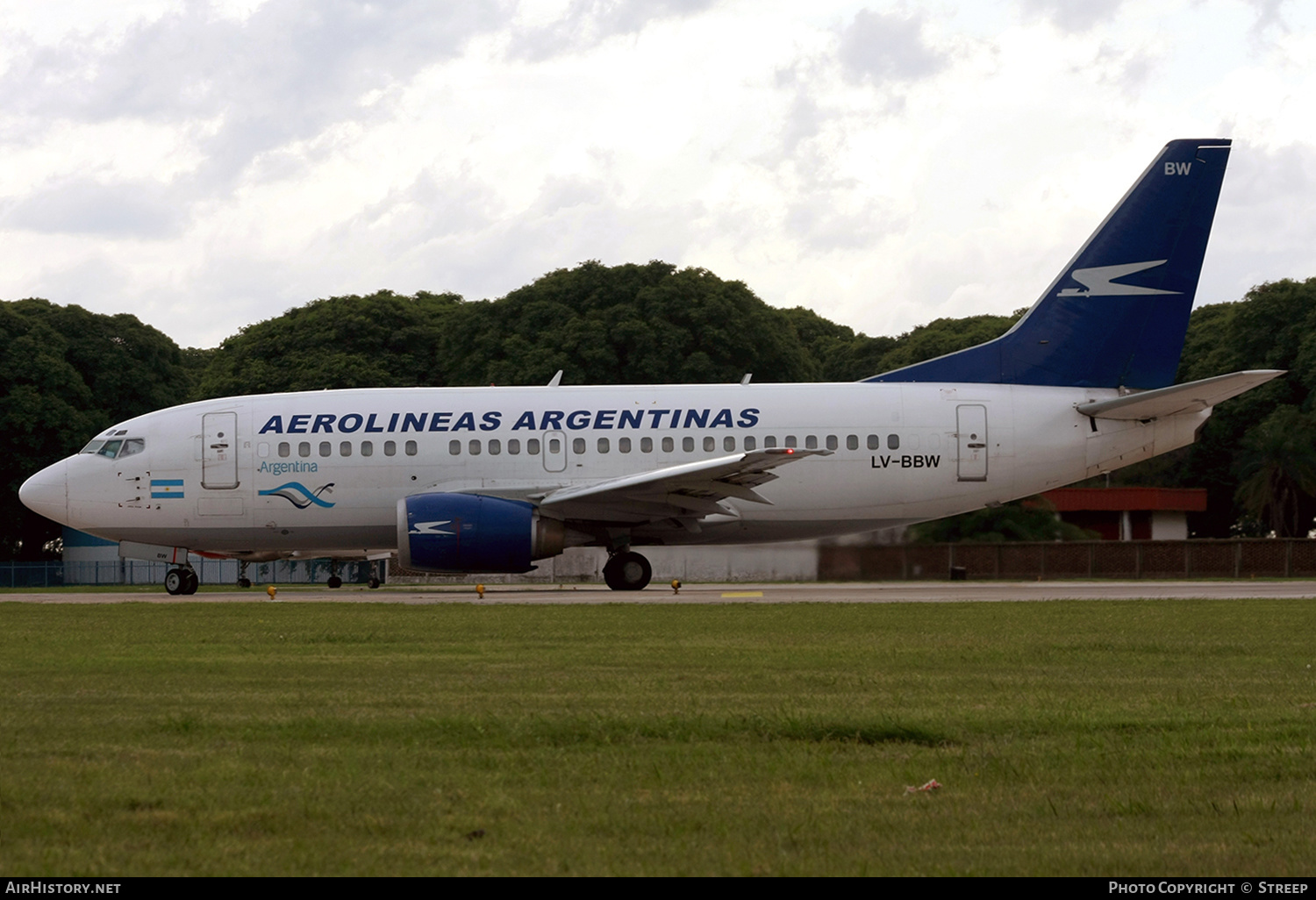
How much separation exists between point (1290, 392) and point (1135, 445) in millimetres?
40588

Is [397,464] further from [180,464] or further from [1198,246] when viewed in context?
[1198,246]

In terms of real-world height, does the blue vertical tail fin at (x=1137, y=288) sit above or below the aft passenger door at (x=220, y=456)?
above

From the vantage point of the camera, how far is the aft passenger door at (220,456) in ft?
93.4

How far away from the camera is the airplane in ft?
92.3

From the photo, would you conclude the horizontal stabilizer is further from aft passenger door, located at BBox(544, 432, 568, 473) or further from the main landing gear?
the main landing gear

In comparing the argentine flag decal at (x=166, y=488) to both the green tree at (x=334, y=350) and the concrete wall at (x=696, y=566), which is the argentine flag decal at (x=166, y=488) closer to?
the concrete wall at (x=696, y=566)

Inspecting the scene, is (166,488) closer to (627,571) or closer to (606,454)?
(606,454)

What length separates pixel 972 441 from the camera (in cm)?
2811

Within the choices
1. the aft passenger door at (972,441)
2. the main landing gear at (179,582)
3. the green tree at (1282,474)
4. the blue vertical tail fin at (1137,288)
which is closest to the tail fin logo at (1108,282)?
the blue vertical tail fin at (1137,288)

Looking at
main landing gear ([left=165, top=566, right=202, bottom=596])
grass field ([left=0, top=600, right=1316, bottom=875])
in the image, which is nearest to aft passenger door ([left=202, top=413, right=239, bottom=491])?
main landing gear ([left=165, top=566, right=202, bottom=596])

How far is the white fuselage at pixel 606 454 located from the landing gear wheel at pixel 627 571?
400mm

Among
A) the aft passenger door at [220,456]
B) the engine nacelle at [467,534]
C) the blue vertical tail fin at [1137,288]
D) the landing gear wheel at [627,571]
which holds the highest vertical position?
the blue vertical tail fin at [1137,288]

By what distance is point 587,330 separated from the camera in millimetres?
65312

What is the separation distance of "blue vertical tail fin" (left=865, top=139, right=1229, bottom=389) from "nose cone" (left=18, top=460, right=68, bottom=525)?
16374 mm
